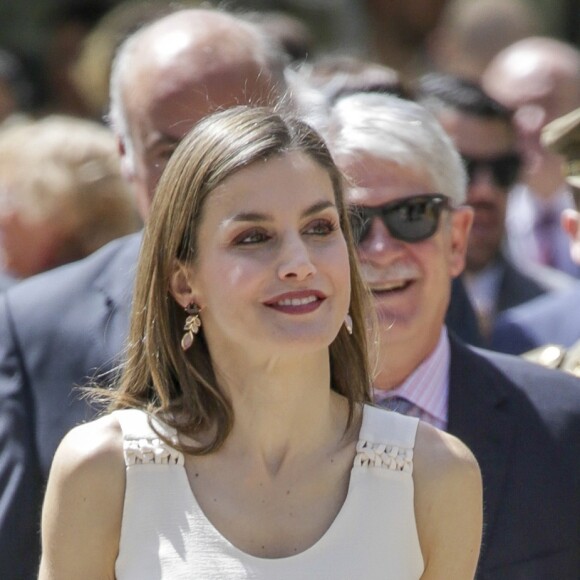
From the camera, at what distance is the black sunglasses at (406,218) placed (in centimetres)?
358

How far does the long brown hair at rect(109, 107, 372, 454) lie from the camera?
2.60 metres

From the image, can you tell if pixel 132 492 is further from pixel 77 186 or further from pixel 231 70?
pixel 77 186

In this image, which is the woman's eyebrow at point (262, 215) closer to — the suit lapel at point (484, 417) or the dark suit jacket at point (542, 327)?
the suit lapel at point (484, 417)

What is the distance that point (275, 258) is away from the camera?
98.6 inches

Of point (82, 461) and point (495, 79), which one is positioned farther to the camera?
point (495, 79)

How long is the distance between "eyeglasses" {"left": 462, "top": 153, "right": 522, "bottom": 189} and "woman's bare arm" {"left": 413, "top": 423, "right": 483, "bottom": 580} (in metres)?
2.95

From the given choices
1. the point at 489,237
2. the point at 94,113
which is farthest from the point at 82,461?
the point at 94,113

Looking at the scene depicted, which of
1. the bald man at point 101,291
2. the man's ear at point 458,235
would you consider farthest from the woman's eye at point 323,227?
the man's ear at point 458,235

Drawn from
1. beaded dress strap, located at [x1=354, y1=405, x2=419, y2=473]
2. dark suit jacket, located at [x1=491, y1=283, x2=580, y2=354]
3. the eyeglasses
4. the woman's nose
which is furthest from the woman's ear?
the eyeglasses

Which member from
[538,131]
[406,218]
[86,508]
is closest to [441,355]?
[406,218]

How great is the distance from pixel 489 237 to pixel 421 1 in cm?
330

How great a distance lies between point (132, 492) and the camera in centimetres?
256

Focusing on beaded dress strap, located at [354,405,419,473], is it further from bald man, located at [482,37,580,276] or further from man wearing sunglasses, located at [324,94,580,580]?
bald man, located at [482,37,580,276]

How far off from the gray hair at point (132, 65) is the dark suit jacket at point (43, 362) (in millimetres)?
412
